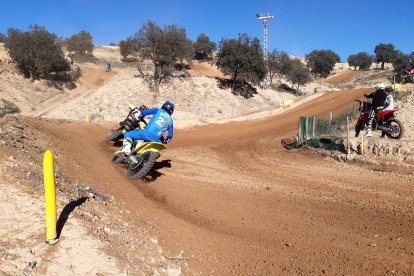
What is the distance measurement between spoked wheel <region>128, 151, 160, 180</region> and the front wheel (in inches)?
329

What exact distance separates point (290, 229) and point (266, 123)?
18.1 metres

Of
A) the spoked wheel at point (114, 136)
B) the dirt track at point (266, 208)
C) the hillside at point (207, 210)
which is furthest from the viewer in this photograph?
the spoked wheel at point (114, 136)

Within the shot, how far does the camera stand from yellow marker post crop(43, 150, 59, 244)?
12.7 feet

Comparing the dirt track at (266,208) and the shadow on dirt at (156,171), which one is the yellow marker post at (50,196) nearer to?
the dirt track at (266,208)

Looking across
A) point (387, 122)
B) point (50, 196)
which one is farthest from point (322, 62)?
point (50, 196)

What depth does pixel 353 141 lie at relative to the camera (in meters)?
12.1

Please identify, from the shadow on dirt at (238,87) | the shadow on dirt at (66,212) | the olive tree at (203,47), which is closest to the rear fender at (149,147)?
the shadow on dirt at (66,212)

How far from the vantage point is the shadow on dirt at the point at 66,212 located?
4383mm

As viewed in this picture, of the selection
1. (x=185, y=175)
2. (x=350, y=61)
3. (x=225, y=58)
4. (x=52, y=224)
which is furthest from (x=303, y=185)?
(x=350, y=61)

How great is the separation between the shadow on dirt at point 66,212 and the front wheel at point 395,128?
10.5m

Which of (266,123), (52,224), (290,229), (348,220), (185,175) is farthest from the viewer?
(266,123)

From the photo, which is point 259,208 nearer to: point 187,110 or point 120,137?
point 120,137

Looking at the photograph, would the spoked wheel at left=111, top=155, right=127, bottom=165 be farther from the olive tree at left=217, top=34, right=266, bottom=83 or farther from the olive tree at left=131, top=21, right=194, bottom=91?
the olive tree at left=217, top=34, right=266, bottom=83

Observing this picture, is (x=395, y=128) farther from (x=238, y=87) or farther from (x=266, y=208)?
(x=238, y=87)
